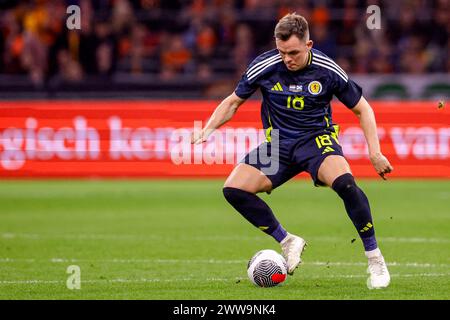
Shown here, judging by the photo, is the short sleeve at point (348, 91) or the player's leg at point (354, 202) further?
the short sleeve at point (348, 91)

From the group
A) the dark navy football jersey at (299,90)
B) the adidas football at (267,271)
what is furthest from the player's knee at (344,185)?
the adidas football at (267,271)

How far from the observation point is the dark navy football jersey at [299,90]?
8.81 meters

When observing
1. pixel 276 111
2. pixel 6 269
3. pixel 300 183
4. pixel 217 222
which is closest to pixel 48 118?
pixel 300 183

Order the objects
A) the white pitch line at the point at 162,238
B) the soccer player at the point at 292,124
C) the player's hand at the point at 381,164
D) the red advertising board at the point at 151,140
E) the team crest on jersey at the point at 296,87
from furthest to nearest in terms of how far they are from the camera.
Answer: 1. the red advertising board at the point at 151,140
2. the white pitch line at the point at 162,238
3. the team crest on jersey at the point at 296,87
4. the soccer player at the point at 292,124
5. the player's hand at the point at 381,164

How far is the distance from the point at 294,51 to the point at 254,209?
1.40 m

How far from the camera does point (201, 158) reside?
1978 cm

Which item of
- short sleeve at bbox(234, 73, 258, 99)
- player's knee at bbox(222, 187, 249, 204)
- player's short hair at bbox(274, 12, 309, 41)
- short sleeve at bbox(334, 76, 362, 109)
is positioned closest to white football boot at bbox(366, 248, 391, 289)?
player's knee at bbox(222, 187, 249, 204)

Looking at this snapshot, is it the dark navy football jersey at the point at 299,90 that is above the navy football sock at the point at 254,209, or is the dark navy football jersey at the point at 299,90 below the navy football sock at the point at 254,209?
above

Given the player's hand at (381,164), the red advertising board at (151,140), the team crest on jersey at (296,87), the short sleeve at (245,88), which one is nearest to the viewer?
the player's hand at (381,164)

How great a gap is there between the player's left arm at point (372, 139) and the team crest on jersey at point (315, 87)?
1.08 ft

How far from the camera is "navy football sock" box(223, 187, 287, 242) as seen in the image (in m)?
8.91

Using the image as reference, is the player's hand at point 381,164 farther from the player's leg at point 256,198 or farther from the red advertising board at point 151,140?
the red advertising board at point 151,140

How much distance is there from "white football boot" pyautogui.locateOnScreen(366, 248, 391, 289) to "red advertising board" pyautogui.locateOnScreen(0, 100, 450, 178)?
37.1ft
